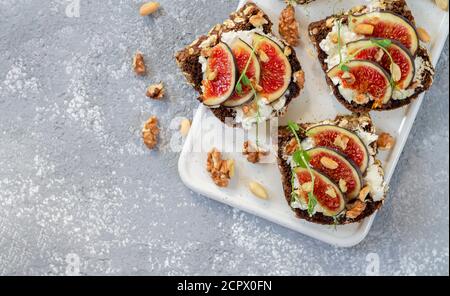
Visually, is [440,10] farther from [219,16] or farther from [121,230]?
[121,230]

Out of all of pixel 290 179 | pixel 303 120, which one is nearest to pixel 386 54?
pixel 303 120

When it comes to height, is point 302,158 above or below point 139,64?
below

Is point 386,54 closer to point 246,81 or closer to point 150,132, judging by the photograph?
point 246,81

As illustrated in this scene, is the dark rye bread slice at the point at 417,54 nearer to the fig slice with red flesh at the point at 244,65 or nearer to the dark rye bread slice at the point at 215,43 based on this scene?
the dark rye bread slice at the point at 215,43

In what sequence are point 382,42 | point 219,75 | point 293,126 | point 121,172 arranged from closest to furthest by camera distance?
point 382,42, point 219,75, point 293,126, point 121,172

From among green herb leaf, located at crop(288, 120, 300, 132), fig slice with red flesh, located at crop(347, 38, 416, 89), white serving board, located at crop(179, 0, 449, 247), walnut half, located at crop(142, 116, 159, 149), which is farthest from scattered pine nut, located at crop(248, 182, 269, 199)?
fig slice with red flesh, located at crop(347, 38, 416, 89)

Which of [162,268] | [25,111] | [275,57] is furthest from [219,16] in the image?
[162,268]
